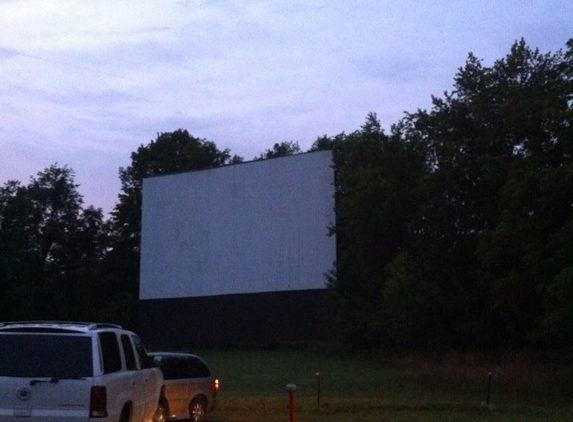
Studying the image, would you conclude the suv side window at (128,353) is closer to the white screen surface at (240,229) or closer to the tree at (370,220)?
the tree at (370,220)

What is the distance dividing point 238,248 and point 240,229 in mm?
1404

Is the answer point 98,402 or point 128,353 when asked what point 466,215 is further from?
point 98,402

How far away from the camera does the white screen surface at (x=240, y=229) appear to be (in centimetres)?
6900

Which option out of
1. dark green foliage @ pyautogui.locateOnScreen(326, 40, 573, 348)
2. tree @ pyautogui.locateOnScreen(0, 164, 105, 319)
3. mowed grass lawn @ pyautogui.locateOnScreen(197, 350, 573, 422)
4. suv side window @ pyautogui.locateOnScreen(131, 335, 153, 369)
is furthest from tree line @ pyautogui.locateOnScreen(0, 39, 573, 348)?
tree @ pyautogui.locateOnScreen(0, 164, 105, 319)

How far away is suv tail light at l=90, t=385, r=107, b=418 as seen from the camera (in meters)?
13.3

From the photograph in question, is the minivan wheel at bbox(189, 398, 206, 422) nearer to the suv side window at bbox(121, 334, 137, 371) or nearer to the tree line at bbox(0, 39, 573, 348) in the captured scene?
the suv side window at bbox(121, 334, 137, 371)

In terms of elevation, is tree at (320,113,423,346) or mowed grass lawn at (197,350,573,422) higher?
tree at (320,113,423,346)

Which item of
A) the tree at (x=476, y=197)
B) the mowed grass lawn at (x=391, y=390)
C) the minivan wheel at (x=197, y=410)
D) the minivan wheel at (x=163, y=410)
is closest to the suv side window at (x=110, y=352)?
the minivan wheel at (x=163, y=410)

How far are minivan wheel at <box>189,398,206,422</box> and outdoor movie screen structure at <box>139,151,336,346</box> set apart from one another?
45.1 m

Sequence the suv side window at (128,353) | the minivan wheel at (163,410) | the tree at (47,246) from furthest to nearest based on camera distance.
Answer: the tree at (47,246)
the minivan wheel at (163,410)
the suv side window at (128,353)

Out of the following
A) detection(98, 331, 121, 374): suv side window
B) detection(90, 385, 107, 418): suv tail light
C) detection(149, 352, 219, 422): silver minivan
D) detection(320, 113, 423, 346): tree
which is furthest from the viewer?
detection(320, 113, 423, 346): tree

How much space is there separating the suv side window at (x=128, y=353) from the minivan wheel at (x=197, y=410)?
6.90 meters

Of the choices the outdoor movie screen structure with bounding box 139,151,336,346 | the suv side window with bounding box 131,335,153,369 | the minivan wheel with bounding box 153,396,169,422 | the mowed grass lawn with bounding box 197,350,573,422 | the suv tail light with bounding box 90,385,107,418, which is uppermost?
the outdoor movie screen structure with bounding box 139,151,336,346

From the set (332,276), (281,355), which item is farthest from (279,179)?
(281,355)
